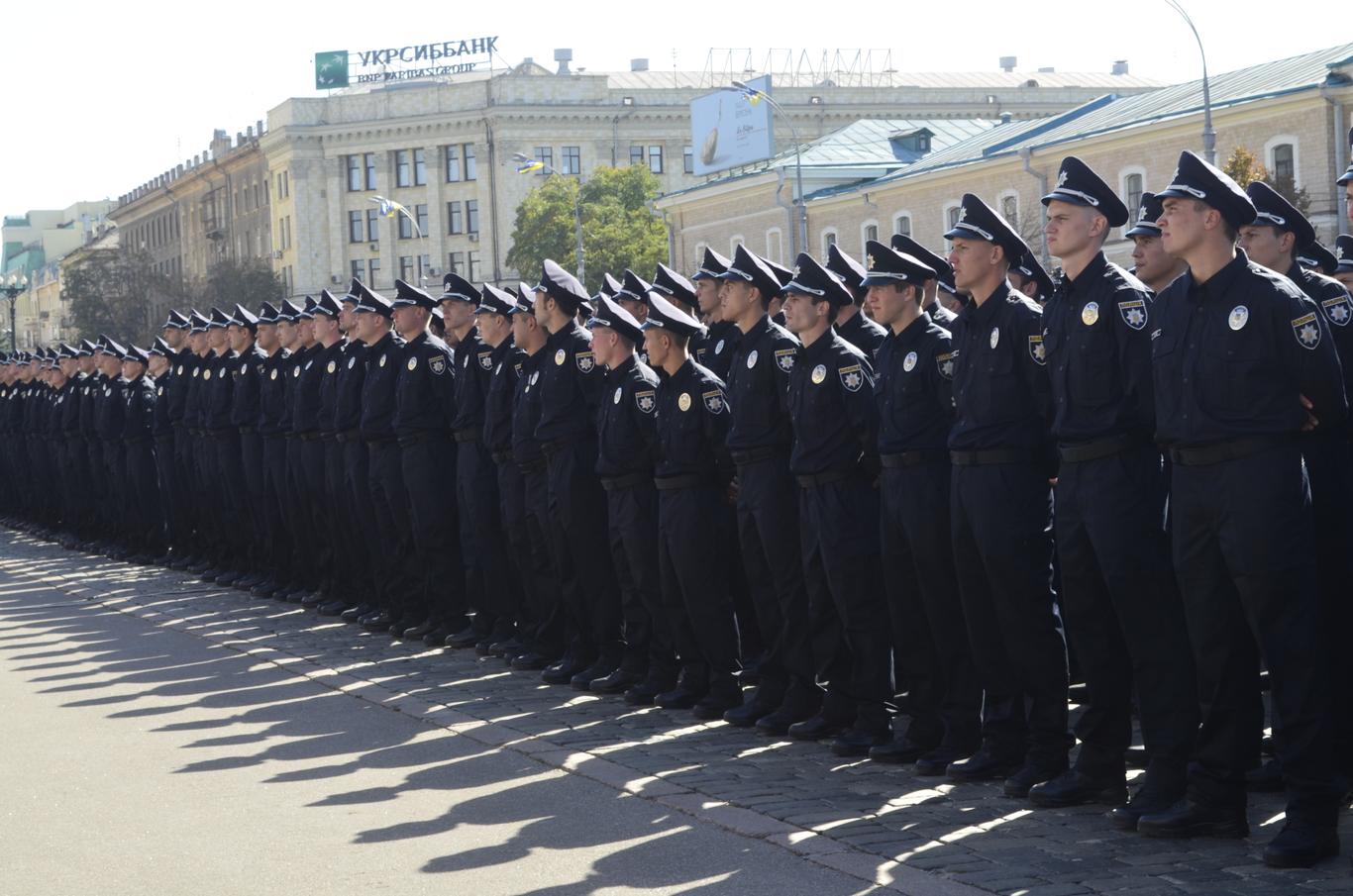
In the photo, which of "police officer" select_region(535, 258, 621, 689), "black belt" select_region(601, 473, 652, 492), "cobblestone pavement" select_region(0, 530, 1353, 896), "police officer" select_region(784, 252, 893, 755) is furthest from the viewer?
"police officer" select_region(535, 258, 621, 689)

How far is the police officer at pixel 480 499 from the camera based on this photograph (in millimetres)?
12203

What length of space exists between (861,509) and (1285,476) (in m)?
2.64

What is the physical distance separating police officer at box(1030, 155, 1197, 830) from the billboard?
221 ft

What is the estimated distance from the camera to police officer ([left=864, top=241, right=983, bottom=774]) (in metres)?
8.02

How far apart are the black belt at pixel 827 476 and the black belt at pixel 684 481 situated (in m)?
1.02

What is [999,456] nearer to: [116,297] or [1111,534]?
[1111,534]

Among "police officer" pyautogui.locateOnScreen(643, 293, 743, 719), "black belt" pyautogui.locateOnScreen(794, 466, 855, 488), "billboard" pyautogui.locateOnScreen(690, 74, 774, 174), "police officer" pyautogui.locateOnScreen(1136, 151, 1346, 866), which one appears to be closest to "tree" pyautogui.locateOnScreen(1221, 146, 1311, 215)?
"billboard" pyautogui.locateOnScreen(690, 74, 774, 174)

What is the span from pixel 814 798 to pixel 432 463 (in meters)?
5.81

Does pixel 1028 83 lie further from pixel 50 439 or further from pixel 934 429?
pixel 934 429

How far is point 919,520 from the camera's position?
8016mm

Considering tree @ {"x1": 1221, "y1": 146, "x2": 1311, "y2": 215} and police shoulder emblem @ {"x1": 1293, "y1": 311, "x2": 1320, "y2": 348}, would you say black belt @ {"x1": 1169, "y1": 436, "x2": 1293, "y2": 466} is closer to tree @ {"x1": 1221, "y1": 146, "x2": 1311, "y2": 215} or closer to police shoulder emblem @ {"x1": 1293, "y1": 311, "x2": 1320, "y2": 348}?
police shoulder emblem @ {"x1": 1293, "y1": 311, "x2": 1320, "y2": 348}

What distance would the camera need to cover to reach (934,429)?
8.06 metres

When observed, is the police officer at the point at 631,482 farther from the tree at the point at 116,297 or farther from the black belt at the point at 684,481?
the tree at the point at 116,297

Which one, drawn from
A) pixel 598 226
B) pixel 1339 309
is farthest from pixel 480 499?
pixel 598 226
